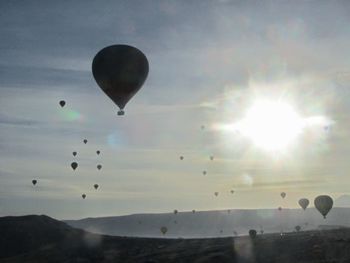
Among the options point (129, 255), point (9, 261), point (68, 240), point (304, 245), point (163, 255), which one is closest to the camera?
point (304, 245)

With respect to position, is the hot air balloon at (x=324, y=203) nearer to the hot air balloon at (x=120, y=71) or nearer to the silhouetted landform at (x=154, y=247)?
the silhouetted landform at (x=154, y=247)

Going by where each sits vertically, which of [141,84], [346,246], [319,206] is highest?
[141,84]

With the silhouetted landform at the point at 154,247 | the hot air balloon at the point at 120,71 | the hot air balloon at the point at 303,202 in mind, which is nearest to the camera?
the hot air balloon at the point at 120,71

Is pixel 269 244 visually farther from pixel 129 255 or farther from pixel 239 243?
pixel 129 255

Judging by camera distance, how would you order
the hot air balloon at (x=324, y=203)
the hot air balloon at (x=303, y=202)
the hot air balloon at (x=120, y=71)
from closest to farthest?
1. the hot air balloon at (x=120, y=71)
2. the hot air balloon at (x=324, y=203)
3. the hot air balloon at (x=303, y=202)

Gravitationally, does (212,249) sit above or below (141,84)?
below

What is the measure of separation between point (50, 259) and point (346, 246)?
5588cm

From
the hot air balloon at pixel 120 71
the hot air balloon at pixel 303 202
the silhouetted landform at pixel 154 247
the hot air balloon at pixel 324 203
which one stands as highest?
the hot air balloon at pixel 120 71

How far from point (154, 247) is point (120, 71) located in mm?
47722

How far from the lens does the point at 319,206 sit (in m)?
114

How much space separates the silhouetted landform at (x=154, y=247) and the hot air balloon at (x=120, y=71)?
2610cm

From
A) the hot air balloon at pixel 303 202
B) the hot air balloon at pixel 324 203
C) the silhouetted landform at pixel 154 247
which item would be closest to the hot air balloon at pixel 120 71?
the silhouetted landform at pixel 154 247

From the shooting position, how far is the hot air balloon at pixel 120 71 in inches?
2830

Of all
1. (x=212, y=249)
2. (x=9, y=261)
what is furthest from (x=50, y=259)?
(x=212, y=249)
